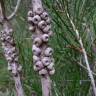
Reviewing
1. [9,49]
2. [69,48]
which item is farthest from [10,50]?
[69,48]

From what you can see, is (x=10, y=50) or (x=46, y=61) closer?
(x=46, y=61)

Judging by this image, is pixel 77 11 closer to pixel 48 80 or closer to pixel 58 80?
pixel 58 80

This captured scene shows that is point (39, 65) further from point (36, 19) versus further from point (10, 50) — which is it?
point (10, 50)

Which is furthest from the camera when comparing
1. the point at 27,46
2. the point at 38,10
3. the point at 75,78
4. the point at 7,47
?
the point at 27,46

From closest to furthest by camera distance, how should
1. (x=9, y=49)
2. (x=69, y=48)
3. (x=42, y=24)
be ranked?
(x=42, y=24) < (x=9, y=49) < (x=69, y=48)

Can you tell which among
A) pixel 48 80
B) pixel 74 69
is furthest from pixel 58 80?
pixel 48 80

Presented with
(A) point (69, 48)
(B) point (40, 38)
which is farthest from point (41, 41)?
(A) point (69, 48)

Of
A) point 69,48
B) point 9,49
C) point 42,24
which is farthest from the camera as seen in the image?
point 69,48
